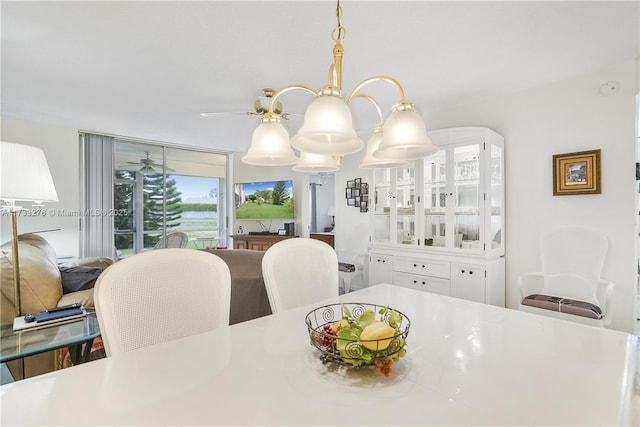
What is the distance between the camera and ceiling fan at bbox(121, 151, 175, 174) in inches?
205

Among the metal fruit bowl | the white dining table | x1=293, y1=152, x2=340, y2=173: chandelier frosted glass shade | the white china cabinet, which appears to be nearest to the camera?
the white dining table

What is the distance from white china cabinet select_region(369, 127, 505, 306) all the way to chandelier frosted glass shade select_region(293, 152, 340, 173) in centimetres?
184

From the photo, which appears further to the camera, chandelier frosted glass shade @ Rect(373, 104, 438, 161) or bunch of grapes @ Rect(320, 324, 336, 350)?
chandelier frosted glass shade @ Rect(373, 104, 438, 161)

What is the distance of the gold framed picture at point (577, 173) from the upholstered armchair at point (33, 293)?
3740 mm

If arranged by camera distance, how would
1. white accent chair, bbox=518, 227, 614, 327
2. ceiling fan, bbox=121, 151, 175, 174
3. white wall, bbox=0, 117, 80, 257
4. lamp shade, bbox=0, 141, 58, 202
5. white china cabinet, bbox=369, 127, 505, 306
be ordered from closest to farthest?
lamp shade, bbox=0, 141, 58, 202
white accent chair, bbox=518, 227, 614, 327
white china cabinet, bbox=369, 127, 505, 306
white wall, bbox=0, 117, 80, 257
ceiling fan, bbox=121, 151, 175, 174

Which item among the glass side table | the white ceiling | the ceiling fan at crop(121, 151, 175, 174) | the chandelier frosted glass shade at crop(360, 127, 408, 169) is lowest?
the glass side table

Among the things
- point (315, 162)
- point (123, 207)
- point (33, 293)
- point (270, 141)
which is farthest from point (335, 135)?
point (123, 207)

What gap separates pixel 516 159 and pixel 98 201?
17.5 feet

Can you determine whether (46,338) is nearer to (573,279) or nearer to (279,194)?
(573,279)

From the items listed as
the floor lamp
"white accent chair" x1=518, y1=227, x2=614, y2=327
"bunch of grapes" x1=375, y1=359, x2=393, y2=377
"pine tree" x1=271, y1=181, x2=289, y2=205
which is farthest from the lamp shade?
"pine tree" x1=271, y1=181, x2=289, y2=205

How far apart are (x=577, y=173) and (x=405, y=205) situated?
4.83ft

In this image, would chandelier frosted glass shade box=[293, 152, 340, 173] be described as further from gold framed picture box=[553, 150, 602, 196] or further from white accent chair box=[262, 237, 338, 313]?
gold framed picture box=[553, 150, 602, 196]

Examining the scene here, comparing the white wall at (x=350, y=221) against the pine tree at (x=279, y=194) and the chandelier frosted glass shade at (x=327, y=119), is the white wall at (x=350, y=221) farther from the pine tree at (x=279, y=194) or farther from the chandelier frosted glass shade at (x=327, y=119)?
the chandelier frosted glass shade at (x=327, y=119)

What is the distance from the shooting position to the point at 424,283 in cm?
320
